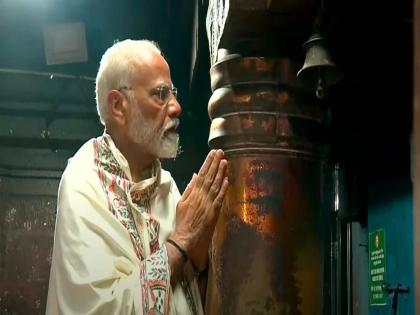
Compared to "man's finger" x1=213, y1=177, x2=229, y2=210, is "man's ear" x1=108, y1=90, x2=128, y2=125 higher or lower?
higher

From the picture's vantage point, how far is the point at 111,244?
182 centimetres

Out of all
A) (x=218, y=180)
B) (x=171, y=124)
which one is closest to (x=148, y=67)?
(x=171, y=124)

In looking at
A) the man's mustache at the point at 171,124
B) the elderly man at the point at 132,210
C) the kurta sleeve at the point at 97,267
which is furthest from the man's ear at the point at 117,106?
the kurta sleeve at the point at 97,267

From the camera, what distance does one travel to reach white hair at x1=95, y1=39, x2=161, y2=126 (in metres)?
2.02

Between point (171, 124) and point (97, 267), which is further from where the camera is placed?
point (171, 124)

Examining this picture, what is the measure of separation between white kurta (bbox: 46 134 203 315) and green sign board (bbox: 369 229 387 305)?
66.7 inches

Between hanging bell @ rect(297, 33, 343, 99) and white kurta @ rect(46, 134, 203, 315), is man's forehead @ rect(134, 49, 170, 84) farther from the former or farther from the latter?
hanging bell @ rect(297, 33, 343, 99)

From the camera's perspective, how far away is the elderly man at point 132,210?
1753 mm

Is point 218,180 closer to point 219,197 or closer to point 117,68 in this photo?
point 219,197

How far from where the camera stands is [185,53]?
5.80 m

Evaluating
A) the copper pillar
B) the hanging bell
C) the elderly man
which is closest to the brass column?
the copper pillar

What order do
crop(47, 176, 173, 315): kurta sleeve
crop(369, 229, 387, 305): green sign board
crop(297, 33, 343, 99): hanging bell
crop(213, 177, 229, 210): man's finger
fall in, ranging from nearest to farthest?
1. crop(47, 176, 173, 315): kurta sleeve
2. crop(213, 177, 229, 210): man's finger
3. crop(297, 33, 343, 99): hanging bell
4. crop(369, 229, 387, 305): green sign board

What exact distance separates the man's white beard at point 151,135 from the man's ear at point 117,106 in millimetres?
38

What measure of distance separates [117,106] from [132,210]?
0.35 metres
